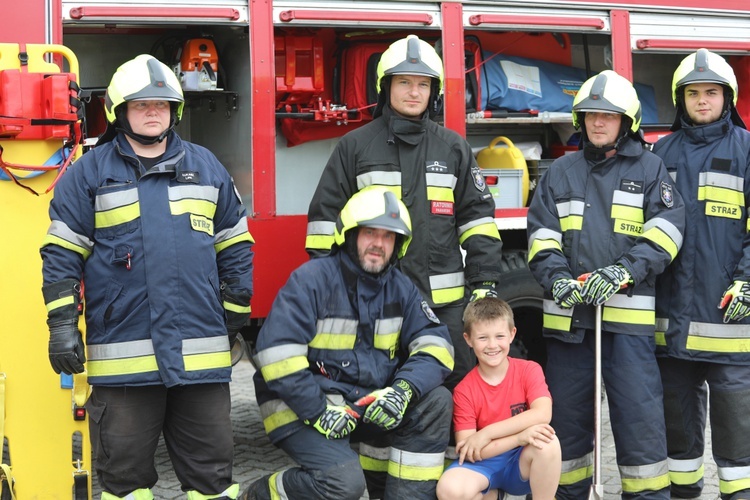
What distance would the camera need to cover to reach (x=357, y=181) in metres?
4.25

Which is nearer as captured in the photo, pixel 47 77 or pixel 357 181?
pixel 47 77

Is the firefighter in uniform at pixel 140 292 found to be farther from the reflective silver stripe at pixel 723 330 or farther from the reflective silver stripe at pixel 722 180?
the reflective silver stripe at pixel 722 180

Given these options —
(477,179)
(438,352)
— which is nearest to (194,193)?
(438,352)

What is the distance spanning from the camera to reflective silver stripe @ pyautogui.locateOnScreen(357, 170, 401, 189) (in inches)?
166

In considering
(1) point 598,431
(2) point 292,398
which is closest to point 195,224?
(2) point 292,398

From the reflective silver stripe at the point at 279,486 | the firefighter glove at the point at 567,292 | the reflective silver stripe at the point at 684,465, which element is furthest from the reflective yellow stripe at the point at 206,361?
the reflective silver stripe at the point at 684,465

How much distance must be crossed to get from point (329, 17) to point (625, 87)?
4.58ft

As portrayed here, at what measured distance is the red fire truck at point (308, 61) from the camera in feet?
14.1

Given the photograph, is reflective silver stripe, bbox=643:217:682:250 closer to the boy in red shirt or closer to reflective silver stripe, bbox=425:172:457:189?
the boy in red shirt

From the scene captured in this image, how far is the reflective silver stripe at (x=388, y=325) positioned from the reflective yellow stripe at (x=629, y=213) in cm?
107

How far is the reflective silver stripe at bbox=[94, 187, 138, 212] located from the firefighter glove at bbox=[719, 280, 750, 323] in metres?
2.44

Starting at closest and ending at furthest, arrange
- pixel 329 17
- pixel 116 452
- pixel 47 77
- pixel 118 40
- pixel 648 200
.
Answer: pixel 116 452 < pixel 47 77 < pixel 648 200 < pixel 329 17 < pixel 118 40

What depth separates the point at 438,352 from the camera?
3.84m

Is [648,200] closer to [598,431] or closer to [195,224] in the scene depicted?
[598,431]
